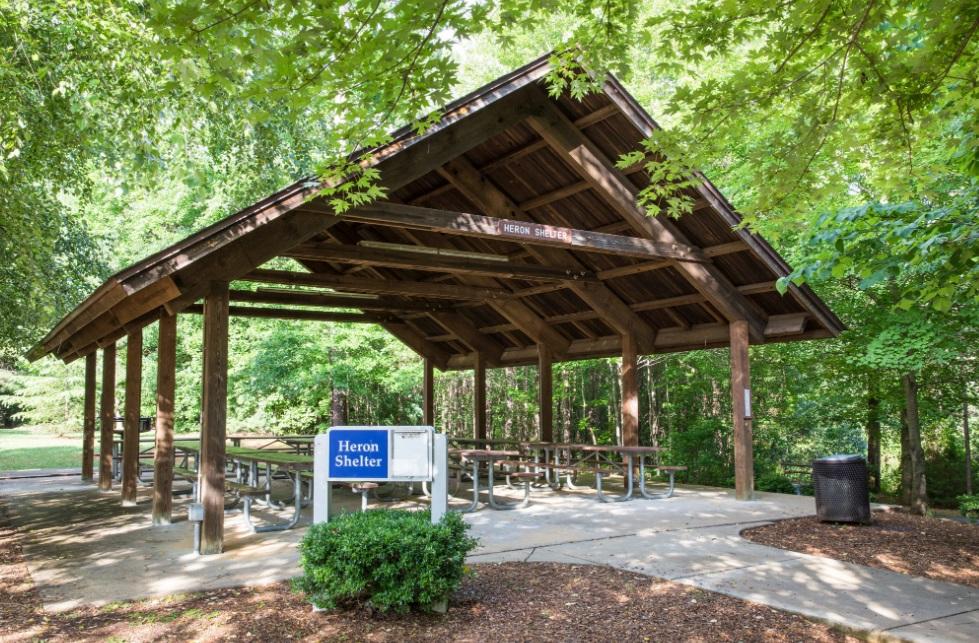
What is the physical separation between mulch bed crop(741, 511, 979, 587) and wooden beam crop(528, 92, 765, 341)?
3.08m

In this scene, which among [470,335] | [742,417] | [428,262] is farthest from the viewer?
[470,335]

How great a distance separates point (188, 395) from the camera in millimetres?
21062

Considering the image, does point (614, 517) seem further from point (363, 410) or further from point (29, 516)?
point (363, 410)

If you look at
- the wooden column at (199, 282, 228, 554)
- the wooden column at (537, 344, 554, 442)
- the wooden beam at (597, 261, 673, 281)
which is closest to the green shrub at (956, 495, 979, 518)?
the wooden beam at (597, 261, 673, 281)

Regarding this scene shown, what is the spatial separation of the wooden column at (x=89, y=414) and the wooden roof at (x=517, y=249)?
0.32 m

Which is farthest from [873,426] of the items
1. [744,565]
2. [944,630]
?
[944,630]

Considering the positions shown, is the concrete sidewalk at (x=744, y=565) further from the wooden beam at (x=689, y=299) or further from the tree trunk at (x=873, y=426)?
the tree trunk at (x=873, y=426)

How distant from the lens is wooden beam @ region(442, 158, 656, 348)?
382 inches

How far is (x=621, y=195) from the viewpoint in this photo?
8.91 metres

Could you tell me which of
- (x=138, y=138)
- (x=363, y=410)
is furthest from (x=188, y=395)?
(x=138, y=138)

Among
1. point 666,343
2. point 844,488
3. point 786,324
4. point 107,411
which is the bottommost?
point 844,488

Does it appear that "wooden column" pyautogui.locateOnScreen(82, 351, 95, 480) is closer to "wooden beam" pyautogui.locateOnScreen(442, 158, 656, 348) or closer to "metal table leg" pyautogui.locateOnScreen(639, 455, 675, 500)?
"wooden beam" pyautogui.locateOnScreen(442, 158, 656, 348)

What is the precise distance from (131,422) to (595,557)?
20.4ft

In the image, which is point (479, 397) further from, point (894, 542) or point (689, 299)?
point (894, 542)
